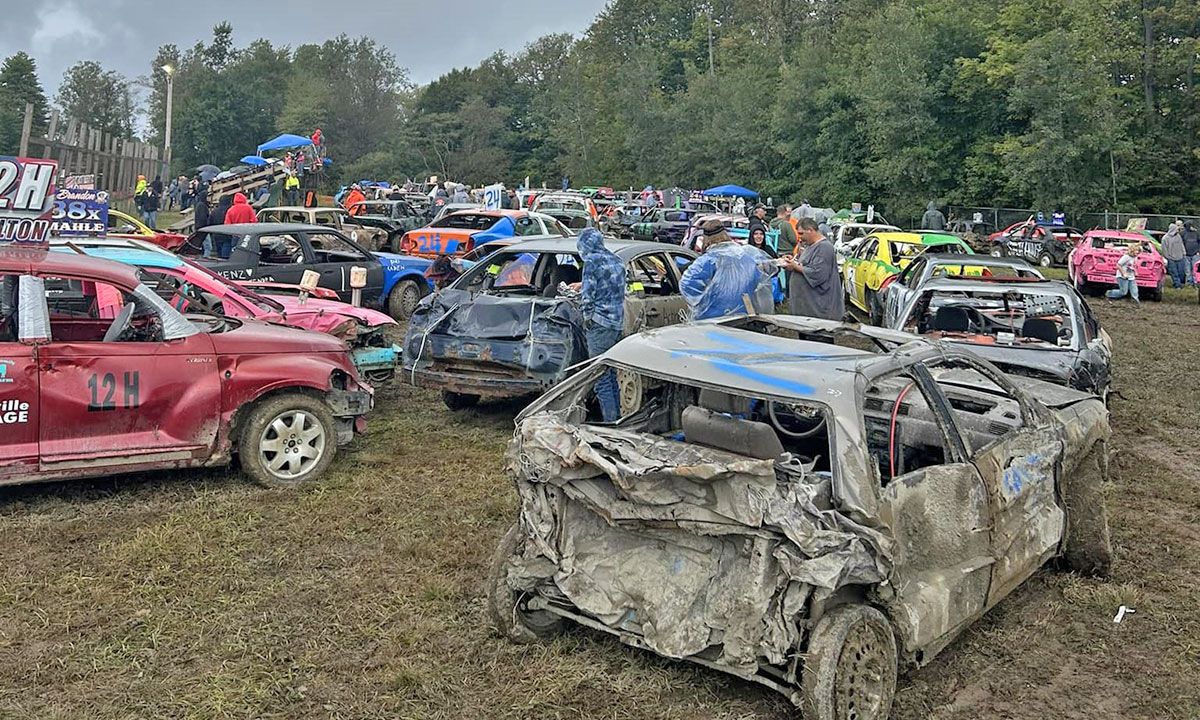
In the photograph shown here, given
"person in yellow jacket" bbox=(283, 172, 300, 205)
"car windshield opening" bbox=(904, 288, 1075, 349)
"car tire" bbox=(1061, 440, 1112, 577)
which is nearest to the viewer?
"car tire" bbox=(1061, 440, 1112, 577)

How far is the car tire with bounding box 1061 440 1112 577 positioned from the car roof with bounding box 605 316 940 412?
144 centimetres

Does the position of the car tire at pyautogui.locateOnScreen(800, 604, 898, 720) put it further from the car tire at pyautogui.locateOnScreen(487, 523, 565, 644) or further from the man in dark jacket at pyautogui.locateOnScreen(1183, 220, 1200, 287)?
the man in dark jacket at pyautogui.locateOnScreen(1183, 220, 1200, 287)

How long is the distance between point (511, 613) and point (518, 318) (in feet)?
14.1

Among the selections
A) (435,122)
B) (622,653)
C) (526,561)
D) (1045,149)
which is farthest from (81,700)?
(435,122)

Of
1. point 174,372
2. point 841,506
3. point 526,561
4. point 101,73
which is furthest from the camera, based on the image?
point 101,73

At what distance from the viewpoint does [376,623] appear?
16.8 feet

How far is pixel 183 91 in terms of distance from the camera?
287 ft

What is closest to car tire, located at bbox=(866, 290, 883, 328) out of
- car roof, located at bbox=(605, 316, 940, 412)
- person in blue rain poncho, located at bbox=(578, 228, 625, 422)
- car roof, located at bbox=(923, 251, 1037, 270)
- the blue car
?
car roof, located at bbox=(923, 251, 1037, 270)

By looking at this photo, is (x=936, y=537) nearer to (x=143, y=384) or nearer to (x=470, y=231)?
(x=143, y=384)

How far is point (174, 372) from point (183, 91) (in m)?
90.3

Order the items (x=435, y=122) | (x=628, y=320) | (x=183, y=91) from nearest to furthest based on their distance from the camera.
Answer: (x=628, y=320), (x=435, y=122), (x=183, y=91)

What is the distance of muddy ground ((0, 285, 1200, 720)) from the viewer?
172 inches

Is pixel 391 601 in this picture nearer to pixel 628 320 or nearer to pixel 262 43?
pixel 628 320

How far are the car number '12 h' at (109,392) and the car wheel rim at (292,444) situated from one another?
2.96 ft
